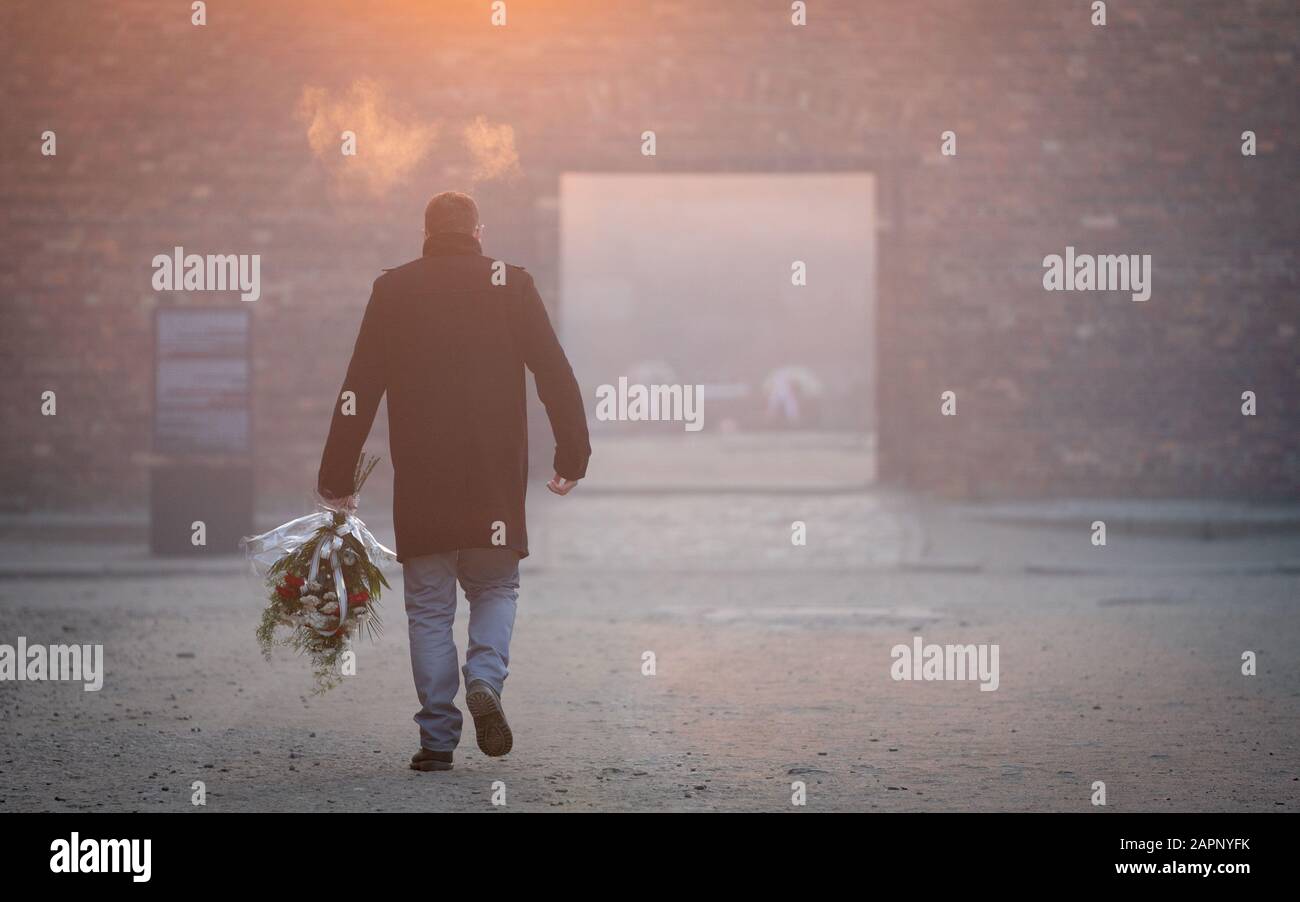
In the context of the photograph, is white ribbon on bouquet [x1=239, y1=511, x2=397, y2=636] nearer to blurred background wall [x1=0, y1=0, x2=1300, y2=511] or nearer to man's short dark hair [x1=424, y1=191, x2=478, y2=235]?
man's short dark hair [x1=424, y1=191, x2=478, y2=235]

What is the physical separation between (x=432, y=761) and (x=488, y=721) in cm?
29

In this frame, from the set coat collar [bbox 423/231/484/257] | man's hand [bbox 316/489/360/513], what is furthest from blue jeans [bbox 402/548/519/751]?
coat collar [bbox 423/231/484/257]

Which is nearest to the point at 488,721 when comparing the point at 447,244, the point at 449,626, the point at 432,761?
the point at 432,761

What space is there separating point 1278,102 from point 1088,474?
168 inches

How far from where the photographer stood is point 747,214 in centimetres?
3878

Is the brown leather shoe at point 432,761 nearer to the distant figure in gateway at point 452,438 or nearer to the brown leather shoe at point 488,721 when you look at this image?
the distant figure in gateway at point 452,438

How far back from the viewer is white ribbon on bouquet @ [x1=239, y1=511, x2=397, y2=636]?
6000 millimetres

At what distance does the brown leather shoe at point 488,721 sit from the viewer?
5.52 metres

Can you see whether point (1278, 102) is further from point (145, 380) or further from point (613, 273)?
point (613, 273)

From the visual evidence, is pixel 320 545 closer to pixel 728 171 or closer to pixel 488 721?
pixel 488 721

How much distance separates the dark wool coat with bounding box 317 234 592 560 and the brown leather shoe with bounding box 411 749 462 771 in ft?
2.28

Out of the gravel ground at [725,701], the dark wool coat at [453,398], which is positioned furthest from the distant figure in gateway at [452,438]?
the gravel ground at [725,701]

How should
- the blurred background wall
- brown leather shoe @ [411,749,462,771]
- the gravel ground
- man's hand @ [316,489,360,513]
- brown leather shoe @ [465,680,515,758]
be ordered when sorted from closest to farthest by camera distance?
1. the gravel ground
2. brown leather shoe @ [465,680,515,758]
3. brown leather shoe @ [411,749,462,771]
4. man's hand @ [316,489,360,513]
5. the blurred background wall

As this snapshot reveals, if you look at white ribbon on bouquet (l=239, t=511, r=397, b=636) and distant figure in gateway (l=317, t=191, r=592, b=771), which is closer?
distant figure in gateway (l=317, t=191, r=592, b=771)
